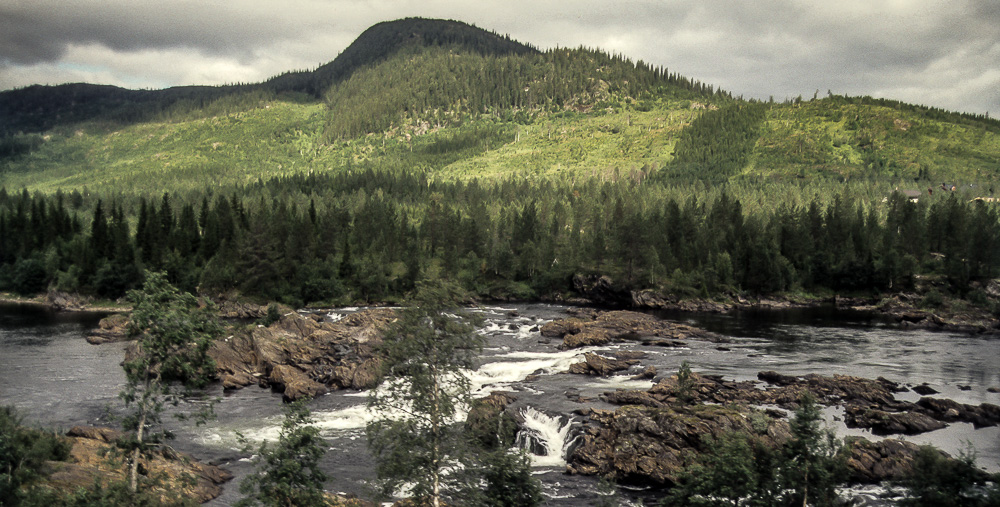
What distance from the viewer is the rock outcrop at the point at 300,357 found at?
6769cm

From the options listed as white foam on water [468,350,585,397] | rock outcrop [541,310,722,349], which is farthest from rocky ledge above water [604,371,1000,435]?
rock outcrop [541,310,722,349]

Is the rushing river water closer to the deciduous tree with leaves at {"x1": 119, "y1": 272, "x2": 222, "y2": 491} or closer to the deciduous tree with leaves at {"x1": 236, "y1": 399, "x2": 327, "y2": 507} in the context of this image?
the deciduous tree with leaves at {"x1": 236, "y1": 399, "x2": 327, "y2": 507}

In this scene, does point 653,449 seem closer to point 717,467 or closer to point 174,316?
point 717,467

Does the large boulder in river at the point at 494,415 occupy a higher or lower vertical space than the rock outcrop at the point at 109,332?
higher

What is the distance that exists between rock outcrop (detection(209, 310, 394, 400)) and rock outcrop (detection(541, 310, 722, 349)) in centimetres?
2568

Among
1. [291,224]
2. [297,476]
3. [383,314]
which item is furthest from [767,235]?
[297,476]

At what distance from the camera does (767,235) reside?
148m

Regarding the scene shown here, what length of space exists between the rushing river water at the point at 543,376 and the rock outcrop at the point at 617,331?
2934 millimetres

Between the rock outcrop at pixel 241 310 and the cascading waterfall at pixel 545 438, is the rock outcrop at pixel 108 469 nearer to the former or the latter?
the cascading waterfall at pixel 545 438

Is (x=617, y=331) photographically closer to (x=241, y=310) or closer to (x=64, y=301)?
(x=241, y=310)

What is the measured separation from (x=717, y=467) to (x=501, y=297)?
117029 mm

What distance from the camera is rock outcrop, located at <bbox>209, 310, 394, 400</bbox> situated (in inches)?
2665

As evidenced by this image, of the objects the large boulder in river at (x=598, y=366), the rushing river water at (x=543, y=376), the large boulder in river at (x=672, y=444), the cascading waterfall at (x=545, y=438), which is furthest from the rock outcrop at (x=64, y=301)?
the large boulder in river at (x=672, y=444)

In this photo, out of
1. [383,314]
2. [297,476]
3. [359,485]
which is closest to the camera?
[297,476]
